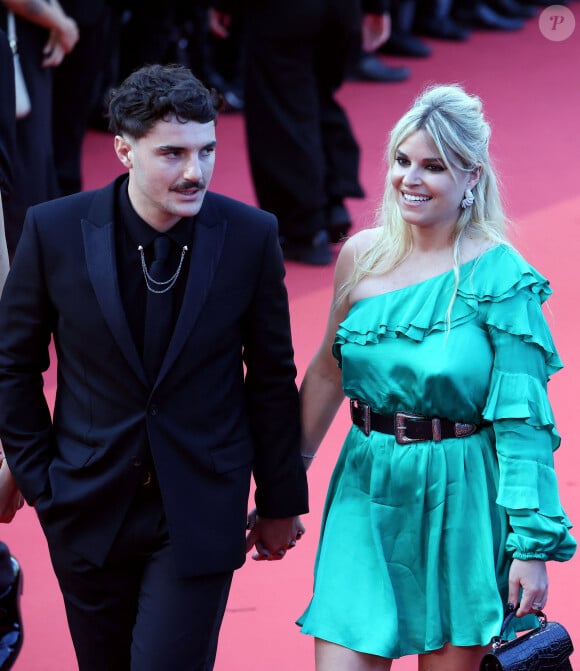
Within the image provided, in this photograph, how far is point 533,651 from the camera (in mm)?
3268

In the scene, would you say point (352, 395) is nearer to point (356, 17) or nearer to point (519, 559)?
point (519, 559)

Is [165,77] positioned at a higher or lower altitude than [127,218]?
higher

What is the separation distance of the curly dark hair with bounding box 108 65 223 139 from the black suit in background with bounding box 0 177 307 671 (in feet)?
0.70

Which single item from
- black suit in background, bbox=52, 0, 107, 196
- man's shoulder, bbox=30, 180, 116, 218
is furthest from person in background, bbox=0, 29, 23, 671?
black suit in background, bbox=52, 0, 107, 196

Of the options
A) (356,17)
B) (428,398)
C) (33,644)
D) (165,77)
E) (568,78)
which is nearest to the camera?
(165,77)

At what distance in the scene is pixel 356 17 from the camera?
7305mm

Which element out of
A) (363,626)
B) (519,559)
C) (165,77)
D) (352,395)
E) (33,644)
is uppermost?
(165,77)

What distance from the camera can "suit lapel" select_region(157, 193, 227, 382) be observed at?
3.22 meters

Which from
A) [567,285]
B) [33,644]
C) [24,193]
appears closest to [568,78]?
[567,285]

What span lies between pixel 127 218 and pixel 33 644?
1759 millimetres

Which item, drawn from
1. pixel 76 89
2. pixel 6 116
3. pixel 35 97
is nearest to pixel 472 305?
pixel 6 116

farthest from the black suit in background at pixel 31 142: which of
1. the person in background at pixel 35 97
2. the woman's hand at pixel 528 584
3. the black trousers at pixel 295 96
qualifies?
the woman's hand at pixel 528 584

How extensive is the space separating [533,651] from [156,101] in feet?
4.97

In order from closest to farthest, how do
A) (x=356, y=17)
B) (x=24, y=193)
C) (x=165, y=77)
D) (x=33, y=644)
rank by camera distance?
(x=165, y=77)
(x=33, y=644)
(x=24, y=193)
(x=356, y=17)
